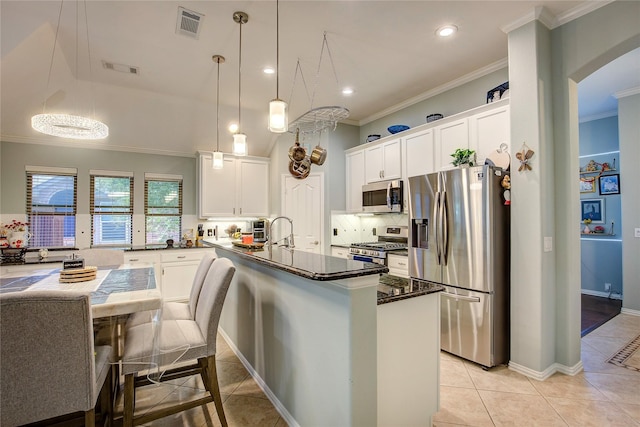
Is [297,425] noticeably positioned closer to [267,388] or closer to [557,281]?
[267,388]

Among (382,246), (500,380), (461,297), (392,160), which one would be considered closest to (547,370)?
(500,380)

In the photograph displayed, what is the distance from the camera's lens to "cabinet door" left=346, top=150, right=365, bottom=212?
15.8 feet

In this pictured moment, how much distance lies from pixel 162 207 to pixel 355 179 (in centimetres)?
328

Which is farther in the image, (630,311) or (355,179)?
(355,179)

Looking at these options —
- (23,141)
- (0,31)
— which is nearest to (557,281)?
(0,31)

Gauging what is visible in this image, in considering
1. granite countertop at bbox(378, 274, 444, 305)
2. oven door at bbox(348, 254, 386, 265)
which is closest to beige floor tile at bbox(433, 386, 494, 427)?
granite countertop at bbox(378, 274, 444, 305)

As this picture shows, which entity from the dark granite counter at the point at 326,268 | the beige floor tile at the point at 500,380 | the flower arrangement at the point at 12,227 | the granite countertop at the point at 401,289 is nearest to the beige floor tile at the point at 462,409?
the beige floor tile at the point at 500,380

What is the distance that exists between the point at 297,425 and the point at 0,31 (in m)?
3.89

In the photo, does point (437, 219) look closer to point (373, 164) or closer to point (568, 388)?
point (568, 388)

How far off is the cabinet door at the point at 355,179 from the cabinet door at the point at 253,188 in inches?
63.6

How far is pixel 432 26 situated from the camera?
8.80 ft

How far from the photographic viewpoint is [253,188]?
560cm

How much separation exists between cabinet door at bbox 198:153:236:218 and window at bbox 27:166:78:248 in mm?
1778

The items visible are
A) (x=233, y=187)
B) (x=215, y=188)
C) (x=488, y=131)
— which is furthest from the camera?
(x=233, y=187)
